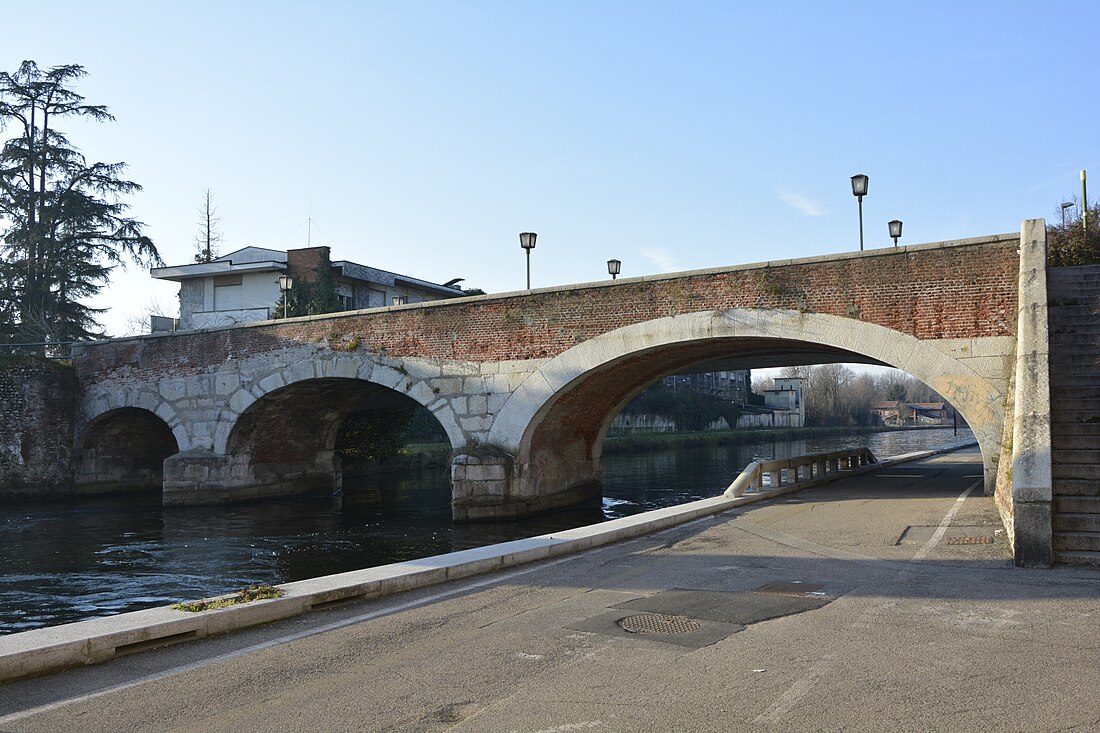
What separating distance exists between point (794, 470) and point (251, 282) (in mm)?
26279

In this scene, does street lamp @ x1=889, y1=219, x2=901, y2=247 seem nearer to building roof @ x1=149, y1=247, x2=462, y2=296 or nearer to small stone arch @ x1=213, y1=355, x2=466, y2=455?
small stone arch @ x1=213, y1=355, x2=466, y2=455

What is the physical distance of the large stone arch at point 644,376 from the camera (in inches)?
555

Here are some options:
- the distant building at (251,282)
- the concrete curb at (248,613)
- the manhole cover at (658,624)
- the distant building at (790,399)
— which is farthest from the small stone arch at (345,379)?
the distant building at (790,399)

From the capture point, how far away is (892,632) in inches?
228

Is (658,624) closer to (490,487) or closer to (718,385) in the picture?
(490,487)

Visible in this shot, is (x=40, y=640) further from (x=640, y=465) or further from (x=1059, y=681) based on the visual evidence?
(x=640, y=465)

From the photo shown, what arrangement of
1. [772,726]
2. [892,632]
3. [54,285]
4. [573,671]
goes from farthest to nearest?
[54,285] < [892,632] < [573,671] < [772,726]

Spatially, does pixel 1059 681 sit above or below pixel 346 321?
below

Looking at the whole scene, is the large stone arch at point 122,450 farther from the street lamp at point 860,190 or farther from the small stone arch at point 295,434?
the street lamp at point 860,190

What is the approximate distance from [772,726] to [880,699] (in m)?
0.74

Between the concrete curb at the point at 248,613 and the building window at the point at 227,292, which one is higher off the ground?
the building window at the point at 227,292

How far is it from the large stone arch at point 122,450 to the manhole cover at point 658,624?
2283cm

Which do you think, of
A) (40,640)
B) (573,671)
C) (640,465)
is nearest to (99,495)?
(640,465)

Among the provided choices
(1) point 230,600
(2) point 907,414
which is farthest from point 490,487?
(2) point 907,414
